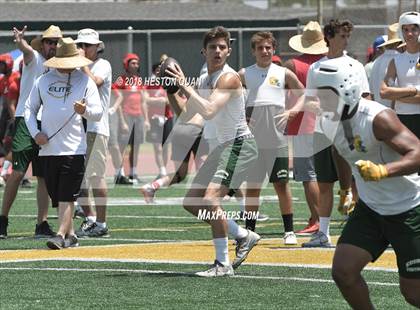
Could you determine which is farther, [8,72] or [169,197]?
[8,72]

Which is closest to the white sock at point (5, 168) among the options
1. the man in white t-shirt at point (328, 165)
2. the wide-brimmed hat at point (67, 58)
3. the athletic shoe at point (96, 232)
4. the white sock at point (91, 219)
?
the white sock at point (91, 219)

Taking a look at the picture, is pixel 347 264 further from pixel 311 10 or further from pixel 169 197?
pixel 311 10

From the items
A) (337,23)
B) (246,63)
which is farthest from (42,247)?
(246,63)

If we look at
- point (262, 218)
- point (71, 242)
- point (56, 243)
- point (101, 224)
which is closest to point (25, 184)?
point (262, 218)

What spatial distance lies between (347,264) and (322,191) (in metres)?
5.03

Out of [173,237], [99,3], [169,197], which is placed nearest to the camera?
[173,237]

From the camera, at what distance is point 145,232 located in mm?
13688

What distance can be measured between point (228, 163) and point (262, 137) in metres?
2.57

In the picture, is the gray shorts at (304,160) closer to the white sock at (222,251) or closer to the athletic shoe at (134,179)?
the white sock at (222,251)

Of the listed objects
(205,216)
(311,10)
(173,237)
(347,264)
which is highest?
(347,264)

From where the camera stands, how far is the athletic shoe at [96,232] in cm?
1341

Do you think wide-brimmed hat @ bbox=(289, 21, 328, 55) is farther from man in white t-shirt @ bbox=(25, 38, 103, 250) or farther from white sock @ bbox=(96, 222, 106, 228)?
white sock @ bbox=(96, 222, 106, 228)

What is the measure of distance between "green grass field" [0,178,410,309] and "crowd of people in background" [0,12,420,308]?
13.1 inches

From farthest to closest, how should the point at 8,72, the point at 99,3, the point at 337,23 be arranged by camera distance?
the point at 99,3
the point at 8,72
the point at 337,23
